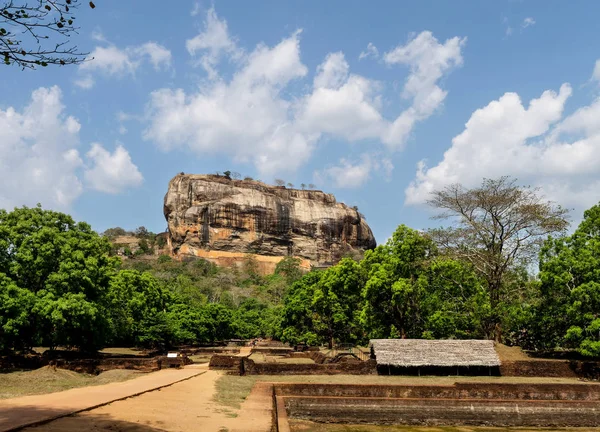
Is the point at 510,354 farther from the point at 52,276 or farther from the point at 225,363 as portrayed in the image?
the point at 52,276

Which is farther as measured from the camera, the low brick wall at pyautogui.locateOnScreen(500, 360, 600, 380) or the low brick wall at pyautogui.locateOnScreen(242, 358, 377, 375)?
the low brick wall at pyautogui.locateOnScreen(242, 358, 377, 375)

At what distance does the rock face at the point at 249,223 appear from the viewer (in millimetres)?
98500

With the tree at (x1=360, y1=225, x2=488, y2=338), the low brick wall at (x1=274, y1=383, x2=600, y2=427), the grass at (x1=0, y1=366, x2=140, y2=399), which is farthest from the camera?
the tree at (x1=360, y1=225, x2=488, y2=338)

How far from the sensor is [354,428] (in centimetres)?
1422

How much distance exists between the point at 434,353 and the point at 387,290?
18.6ft

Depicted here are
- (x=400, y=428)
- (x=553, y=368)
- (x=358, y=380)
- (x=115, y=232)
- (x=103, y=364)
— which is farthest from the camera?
(x=115, y=232)

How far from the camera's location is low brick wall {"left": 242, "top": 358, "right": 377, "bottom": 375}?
21672 mm

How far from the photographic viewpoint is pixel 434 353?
2189cm

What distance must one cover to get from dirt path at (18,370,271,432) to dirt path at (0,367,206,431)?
34 centimetres

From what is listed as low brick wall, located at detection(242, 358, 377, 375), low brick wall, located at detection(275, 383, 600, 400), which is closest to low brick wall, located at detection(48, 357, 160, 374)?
low brick wall, located at detection(242, 358, 377, 375)

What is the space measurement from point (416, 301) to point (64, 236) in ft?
61.1

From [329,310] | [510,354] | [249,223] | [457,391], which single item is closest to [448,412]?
[457,391]

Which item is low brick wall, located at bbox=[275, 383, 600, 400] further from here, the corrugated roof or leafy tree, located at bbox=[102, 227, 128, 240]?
leafy tree, located at bbox=[102, 227, 128, 240]

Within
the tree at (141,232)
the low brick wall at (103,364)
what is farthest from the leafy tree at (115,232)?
the low brick wall at (103,364)
